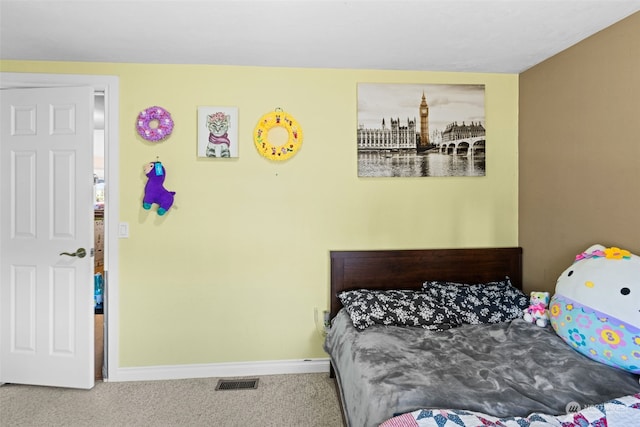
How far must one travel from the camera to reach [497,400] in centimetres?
143

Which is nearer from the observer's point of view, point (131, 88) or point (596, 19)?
point (596, 19)

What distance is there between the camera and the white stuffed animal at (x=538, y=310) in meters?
2.14

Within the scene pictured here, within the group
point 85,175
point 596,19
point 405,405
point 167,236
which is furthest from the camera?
point 167,236

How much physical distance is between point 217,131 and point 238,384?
6.06ft

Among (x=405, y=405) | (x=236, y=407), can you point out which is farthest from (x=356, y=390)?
(x=236, y=407)

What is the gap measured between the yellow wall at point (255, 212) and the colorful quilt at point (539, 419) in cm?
152

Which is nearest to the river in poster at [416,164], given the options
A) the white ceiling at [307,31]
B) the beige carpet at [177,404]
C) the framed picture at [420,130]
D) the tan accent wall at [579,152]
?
the framed picture at [420,130]

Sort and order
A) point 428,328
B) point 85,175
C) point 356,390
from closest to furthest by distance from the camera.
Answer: point 356,390, point 428,328, point 85,175

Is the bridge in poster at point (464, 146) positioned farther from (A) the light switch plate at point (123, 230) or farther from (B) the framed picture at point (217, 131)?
(A) the light switch plate at point (123, 230)

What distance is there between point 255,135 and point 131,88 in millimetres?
946

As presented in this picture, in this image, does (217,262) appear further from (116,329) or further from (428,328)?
(428,328)

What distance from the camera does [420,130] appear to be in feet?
8.93

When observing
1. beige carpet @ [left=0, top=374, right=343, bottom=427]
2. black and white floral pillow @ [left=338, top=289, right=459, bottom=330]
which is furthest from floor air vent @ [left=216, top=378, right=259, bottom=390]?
black and white floral pillow @ [left=338, top=289, right=459, bottom=330]

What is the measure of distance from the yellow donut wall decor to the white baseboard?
61.8 inches
